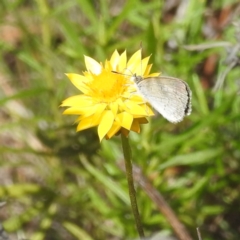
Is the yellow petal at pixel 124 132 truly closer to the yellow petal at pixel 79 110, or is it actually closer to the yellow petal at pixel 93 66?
the yellow petal at pixel 79 110

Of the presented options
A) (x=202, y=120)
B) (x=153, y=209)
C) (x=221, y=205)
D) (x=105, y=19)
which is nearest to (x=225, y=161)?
(x=221, y=205)

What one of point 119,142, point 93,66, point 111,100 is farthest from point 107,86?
point 119,142

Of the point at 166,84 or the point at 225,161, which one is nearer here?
the point at 166,84

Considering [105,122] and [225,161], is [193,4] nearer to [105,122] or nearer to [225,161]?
[225,161]

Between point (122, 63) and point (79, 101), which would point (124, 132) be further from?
point (122, 63)

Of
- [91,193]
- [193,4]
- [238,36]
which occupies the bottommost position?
[91,193]

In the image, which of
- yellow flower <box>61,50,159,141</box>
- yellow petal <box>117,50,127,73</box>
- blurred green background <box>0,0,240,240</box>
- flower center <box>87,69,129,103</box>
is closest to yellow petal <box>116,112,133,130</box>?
yellow flower <box>61,50,159,141</box>

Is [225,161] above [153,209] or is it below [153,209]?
above
